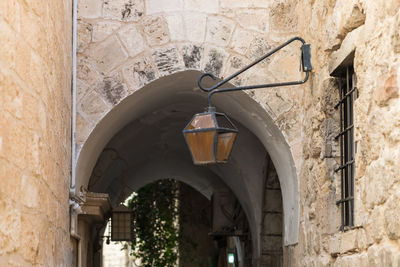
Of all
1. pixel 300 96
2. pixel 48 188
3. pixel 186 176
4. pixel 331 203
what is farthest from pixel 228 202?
pixel 48 188

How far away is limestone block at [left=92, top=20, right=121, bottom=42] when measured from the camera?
5.81 m

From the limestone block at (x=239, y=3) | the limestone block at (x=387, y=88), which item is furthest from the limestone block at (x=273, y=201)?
the limestone block at (x=387, y=88)

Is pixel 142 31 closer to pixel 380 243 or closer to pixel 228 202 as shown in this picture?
pixel 380 243

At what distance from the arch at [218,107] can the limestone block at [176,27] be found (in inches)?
11.6

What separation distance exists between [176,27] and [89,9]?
719 millimetres

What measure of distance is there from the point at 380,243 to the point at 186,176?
28.0 ft

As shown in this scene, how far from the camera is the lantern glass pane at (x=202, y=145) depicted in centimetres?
485

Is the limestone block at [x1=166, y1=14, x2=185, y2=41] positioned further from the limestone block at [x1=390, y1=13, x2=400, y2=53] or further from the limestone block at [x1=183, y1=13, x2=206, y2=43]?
the limestone block at [x1=390, y1=13, x2=400, y2=53]

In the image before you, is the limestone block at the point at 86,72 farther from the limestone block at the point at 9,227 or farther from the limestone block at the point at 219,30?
the limestone block at the point at 9,227

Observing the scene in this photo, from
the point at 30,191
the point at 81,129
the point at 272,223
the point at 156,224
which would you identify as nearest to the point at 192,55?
the point at 81,129

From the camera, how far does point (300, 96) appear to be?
19.0 feet

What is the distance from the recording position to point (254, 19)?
5922mm

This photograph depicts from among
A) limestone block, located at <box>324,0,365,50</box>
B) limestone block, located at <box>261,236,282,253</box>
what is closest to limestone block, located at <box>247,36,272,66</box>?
limestone block, located at <box>324,0,365,50</box>

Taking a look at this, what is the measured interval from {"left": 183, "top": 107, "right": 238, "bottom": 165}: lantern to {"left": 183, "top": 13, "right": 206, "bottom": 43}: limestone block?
1101 mm
